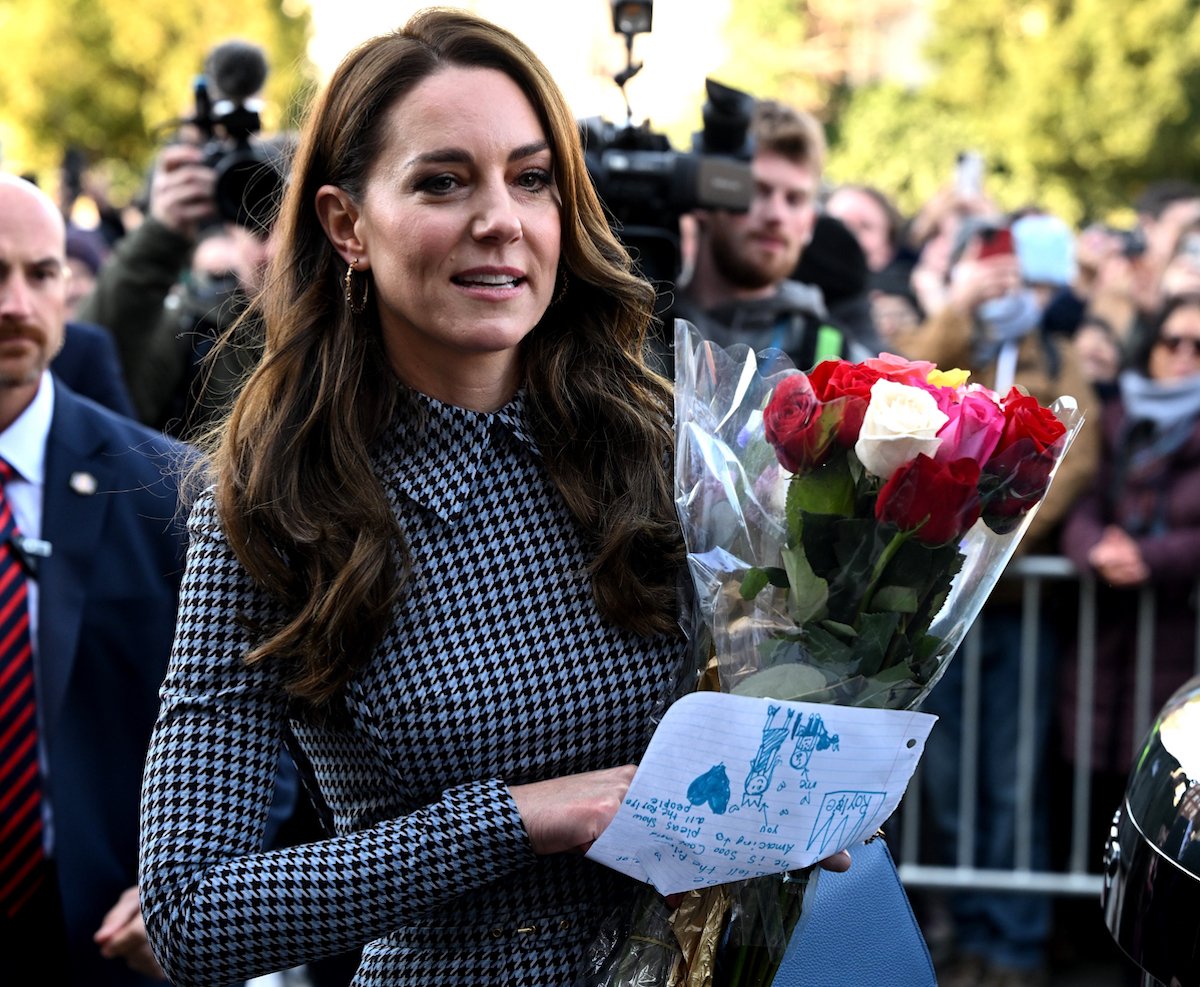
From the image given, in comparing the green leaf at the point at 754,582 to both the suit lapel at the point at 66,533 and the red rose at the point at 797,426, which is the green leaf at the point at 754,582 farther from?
the suit lapel at the point at 66,533

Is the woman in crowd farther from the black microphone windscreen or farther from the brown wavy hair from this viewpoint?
the brown wavy hair

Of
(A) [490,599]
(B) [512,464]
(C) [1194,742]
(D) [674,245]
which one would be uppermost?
(D) [674,245]

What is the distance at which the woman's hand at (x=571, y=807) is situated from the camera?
186 cm

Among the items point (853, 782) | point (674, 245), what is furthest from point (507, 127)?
point (674, 245)

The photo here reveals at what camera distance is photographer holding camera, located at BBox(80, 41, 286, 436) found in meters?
4.27

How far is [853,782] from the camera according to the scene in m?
1.79

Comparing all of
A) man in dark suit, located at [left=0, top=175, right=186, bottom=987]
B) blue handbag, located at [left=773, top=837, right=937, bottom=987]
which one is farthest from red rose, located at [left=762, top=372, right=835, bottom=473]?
man in dark suit, located at [left=0, top=175, right=186, bottom=987]

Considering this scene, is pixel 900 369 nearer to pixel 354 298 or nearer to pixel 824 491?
pixel 824 491

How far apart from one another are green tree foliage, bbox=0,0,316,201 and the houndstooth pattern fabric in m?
27.3

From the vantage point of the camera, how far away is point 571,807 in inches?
74.2

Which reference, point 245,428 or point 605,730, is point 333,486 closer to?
point 245,428

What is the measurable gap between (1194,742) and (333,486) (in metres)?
1.16

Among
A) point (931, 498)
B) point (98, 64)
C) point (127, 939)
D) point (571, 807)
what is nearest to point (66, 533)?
point (127, 939)

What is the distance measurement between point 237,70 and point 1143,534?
129 inches
